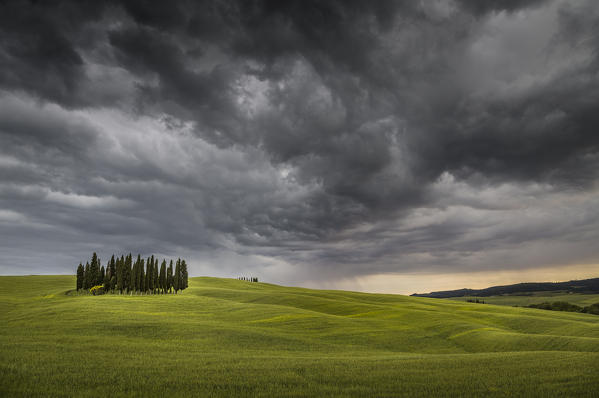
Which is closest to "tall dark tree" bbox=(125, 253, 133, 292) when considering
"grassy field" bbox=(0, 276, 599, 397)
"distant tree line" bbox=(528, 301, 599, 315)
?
"grassy field" bbox=(0, 276, 599, 397)

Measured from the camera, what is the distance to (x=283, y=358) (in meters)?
25.8

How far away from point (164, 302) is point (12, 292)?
5822 centimetres

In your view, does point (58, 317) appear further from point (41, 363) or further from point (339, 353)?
point (339, 353)

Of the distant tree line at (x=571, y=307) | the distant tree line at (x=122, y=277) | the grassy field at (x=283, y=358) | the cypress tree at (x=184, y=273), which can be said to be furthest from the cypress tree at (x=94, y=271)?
the distant tree line at (x=571, y=307)

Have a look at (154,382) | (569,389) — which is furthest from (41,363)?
(569,389)

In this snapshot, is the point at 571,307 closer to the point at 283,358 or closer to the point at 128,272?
the point at 283,358

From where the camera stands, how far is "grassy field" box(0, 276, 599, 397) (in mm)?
15398

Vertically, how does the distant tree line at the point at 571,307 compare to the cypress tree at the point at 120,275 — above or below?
below

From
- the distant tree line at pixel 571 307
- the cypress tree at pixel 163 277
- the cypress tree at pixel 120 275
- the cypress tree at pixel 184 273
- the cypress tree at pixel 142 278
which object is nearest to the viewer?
the cypress tree at pixel 120 275

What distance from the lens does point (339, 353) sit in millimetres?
31766

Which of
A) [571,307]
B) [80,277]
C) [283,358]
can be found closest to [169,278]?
[80,277]

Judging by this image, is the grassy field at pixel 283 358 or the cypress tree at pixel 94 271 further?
the cypress tree at pixel 94 271

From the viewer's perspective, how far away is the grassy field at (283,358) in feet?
50.5

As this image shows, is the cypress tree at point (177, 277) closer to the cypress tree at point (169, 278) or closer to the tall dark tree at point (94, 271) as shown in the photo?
the cypress tree at point (169, 278)
